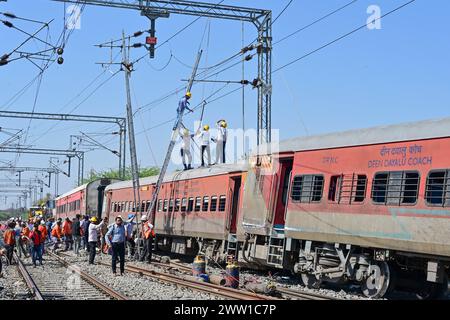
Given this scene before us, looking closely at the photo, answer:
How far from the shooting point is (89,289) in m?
16.5

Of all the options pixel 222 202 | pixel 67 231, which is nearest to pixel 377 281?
pixel 222 202

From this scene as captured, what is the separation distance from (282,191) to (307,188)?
1.69 m

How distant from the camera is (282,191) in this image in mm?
18078

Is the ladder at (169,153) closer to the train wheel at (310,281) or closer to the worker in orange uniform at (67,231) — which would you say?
the worker in orange uniform at (67,231)

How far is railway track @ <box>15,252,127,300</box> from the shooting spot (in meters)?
15.0

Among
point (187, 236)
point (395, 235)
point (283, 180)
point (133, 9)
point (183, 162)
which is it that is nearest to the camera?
point (395, 235)

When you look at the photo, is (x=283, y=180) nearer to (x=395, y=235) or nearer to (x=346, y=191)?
(x=346, y=191)

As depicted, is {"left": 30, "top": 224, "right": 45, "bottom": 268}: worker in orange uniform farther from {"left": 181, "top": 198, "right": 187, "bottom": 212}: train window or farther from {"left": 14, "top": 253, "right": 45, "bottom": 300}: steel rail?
{"left": 181, "top": 198, "right": 187, "bottom": 212}: train window

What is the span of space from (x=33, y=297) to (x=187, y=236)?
425 inches

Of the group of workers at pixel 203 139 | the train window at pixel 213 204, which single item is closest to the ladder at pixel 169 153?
the group of workers at pixel 203 139

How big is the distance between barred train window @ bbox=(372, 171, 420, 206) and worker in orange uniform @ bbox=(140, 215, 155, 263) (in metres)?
11.4
